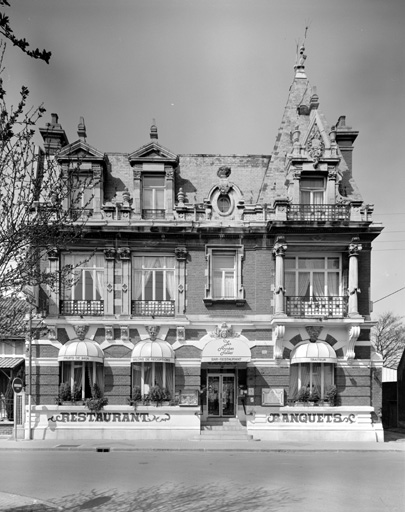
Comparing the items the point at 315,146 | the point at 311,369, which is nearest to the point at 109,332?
the point at 311,369

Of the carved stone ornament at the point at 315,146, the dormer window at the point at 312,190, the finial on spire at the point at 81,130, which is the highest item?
the finial on spire at the point at 81,130

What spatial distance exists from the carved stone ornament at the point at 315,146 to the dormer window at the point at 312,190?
79 cm

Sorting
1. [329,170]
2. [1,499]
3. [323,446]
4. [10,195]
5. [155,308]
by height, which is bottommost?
[323,446]

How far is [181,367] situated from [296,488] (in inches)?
475

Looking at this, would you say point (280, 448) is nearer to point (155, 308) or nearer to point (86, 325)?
point (155, 308)

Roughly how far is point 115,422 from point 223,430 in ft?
15.3

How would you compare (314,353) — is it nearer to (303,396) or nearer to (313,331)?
(313,331)

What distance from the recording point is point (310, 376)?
86.6 ft

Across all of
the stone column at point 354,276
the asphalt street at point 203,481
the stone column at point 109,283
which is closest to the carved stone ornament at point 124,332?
the stone column at point 109,283

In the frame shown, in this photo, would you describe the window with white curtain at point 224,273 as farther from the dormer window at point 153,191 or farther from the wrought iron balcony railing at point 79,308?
the wrought iron balcony railing at point 79,308

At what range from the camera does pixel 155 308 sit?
1049 inches

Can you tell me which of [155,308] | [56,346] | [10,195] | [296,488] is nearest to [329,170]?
[155,308]

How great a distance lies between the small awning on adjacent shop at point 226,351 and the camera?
25.8 metres

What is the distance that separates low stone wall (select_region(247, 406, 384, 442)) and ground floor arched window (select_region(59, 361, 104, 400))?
680 cm
